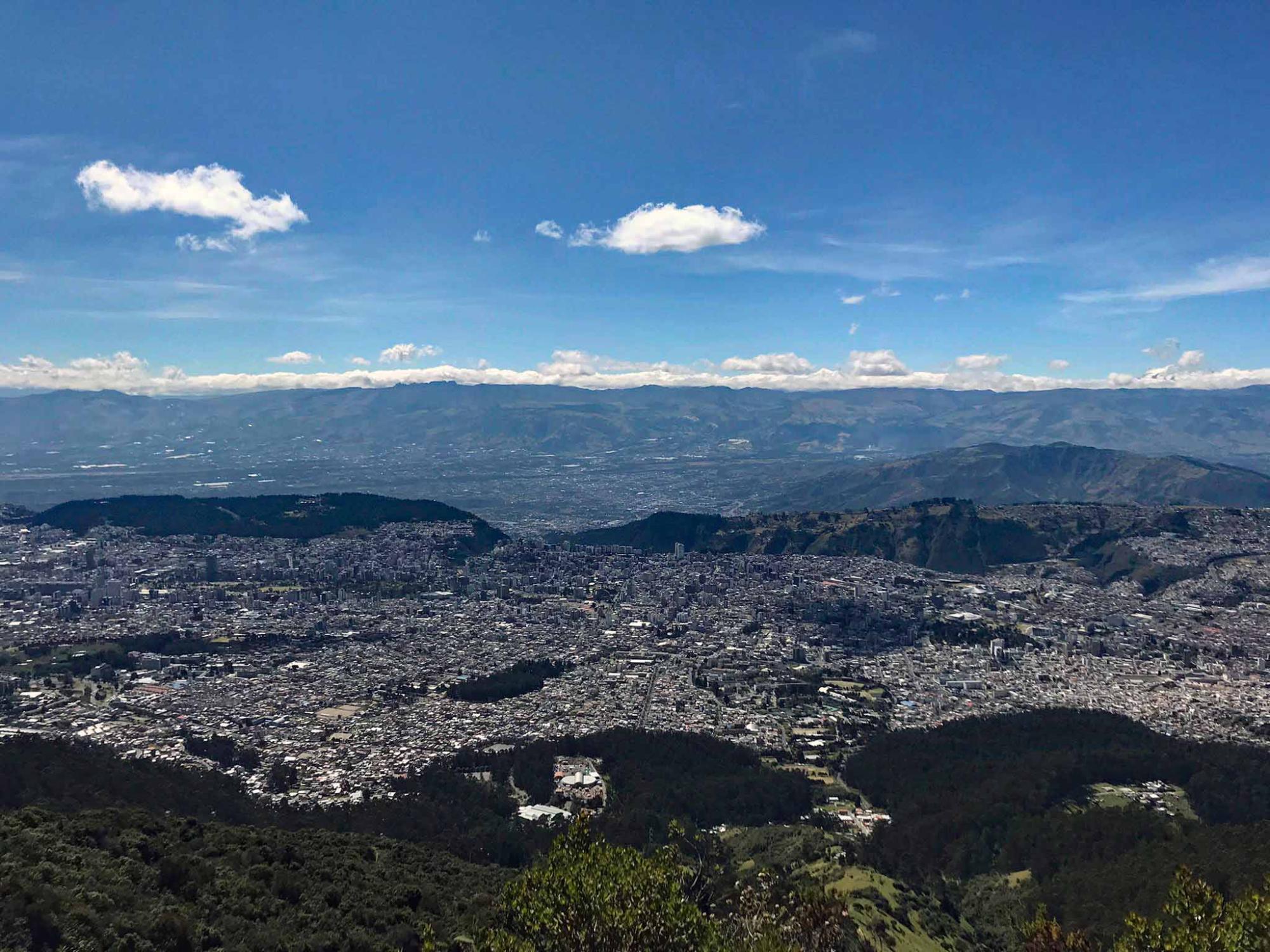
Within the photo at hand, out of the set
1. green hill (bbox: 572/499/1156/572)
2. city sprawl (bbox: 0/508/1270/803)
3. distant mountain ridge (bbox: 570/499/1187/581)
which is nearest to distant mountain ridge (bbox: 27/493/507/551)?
city sprawl (bbox: 0/508/1270/803)

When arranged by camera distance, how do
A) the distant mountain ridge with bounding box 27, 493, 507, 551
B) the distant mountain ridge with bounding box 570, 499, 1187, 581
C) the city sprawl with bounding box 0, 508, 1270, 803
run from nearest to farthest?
the city sprawl with bounding box 0, 508, 1270, 803
the distant mountain ridge with bounding box 570, 499, 1187, 581
the distant mountain ridge with bounding box 27, 493, 507, 551

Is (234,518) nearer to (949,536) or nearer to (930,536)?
(930,536)

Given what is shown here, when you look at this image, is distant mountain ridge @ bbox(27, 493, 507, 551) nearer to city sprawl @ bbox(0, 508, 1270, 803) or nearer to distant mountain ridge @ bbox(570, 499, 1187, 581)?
city sprawl @ bbox(0, 508, 1270, 803)

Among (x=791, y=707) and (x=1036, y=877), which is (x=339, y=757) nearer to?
(x=791, y=707)

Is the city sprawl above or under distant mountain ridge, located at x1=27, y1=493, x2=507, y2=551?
under

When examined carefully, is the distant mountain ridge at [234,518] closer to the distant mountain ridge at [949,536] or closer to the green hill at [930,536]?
the distant mountain ridge at [949,536]

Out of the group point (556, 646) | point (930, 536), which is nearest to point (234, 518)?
point (556, 646)

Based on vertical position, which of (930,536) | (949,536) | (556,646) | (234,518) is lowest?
(556,646)

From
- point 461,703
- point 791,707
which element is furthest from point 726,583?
point 461,703
